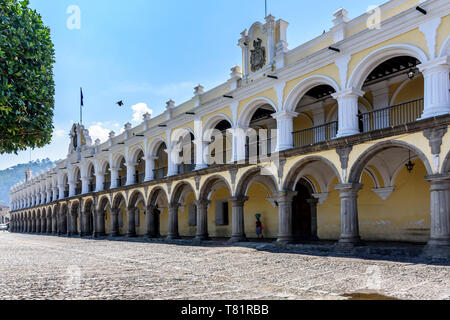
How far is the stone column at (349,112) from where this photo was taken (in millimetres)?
12984

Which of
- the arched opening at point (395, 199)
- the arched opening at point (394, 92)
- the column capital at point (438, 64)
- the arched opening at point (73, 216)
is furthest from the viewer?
the arched opening at point (73, 216)

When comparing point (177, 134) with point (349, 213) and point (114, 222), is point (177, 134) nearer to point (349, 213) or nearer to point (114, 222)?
point (114, 222)

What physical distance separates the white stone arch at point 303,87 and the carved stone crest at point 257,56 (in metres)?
2.63

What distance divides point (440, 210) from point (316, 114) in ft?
26.6

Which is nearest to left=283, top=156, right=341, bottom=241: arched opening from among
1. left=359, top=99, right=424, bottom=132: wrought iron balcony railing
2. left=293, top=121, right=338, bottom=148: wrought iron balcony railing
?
left=293, top=121, right=338, bottom=148: wrought iron balcony railing

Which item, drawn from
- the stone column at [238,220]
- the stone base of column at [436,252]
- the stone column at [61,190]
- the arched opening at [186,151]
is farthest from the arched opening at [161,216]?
the stone base of column at [436,252]

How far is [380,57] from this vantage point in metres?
12.4

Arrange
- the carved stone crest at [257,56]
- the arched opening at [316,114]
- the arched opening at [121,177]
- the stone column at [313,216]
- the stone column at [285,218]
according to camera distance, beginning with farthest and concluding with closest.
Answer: the arched opening at [121,177], the stone column at [313,216], the carved stone crest at [257,56], the arched opening at [316,114], the stone column at [285,218]

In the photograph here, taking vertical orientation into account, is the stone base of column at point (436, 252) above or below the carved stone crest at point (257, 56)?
below

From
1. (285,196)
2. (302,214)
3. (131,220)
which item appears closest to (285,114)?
(285,196)

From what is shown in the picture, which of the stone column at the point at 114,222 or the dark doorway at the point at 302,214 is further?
the stone column at the point at 114,222

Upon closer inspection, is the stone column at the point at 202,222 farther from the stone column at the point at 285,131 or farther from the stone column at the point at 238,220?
the stone column at the point at 285,131

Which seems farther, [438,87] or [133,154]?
[133,154]
